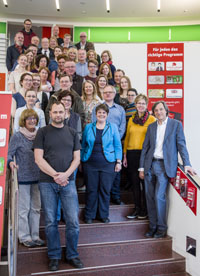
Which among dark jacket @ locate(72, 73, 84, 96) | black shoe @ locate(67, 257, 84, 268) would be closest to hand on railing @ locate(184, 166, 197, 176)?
black shoe @ locate(67, 257, 84, 268)

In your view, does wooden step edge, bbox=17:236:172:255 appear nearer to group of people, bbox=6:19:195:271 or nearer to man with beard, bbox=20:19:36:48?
group of people, bbox=6:19:195:271

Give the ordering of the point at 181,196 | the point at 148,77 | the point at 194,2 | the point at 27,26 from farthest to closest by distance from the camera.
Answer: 1. the point at 194,2
2. the point at 148,77
3. the point at 27,26
4. the point at 181,196

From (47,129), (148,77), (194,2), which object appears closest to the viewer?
(47,129)

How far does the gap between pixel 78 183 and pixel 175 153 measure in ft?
4.55

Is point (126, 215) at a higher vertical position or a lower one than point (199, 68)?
lower

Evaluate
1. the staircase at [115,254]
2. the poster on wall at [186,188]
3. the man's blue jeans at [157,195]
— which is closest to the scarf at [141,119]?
the man's blue jeans at [157,195]

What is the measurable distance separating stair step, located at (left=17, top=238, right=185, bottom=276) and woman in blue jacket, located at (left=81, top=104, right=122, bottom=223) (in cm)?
38

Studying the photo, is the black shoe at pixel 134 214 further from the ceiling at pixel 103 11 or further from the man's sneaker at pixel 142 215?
the ceiling at pixel 103 11

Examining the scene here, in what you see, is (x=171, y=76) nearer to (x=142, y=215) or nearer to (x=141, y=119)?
(x=141, y=119)

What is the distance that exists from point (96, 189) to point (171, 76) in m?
5.13

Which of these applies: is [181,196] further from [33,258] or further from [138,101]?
[33,258]

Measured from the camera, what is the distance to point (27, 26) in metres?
7.69

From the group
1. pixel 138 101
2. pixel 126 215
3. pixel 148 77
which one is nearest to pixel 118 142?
pixel 138 101

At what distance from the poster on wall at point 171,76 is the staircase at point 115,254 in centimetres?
467
